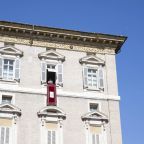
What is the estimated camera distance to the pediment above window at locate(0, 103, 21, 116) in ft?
106

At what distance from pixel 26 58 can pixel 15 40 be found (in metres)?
1.77

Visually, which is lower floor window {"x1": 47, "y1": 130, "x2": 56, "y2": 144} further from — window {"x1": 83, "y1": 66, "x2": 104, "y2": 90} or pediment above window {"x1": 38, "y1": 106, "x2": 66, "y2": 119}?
window {"x1": 83, "y1": 66, "x2": 104, "y2": 90}

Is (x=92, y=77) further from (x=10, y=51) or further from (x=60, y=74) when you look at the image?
(x=10, y=51)

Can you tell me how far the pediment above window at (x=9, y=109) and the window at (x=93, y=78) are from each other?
6.06 meters

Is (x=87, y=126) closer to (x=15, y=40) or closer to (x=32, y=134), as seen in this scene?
(x=32, y=134)

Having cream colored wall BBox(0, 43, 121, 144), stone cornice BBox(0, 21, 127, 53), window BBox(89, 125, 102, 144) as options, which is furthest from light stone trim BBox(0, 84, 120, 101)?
stone cornice BBox(0, 21, 127, 53)

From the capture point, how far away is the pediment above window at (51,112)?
3281cm

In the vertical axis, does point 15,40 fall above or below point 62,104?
above

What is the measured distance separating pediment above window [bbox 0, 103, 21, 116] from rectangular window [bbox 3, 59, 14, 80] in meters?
2.52

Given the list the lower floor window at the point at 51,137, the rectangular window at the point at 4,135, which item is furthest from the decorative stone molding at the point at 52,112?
the rectangular window at the point at 4,135

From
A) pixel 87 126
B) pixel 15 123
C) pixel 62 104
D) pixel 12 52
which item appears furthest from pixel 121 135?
pixel 12 52

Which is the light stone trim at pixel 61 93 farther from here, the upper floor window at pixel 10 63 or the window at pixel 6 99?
the upper floor window at pixel 10 63

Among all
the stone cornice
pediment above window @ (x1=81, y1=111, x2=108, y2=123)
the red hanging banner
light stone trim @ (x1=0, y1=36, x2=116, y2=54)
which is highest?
the stone cornice

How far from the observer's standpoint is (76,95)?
34.6m
